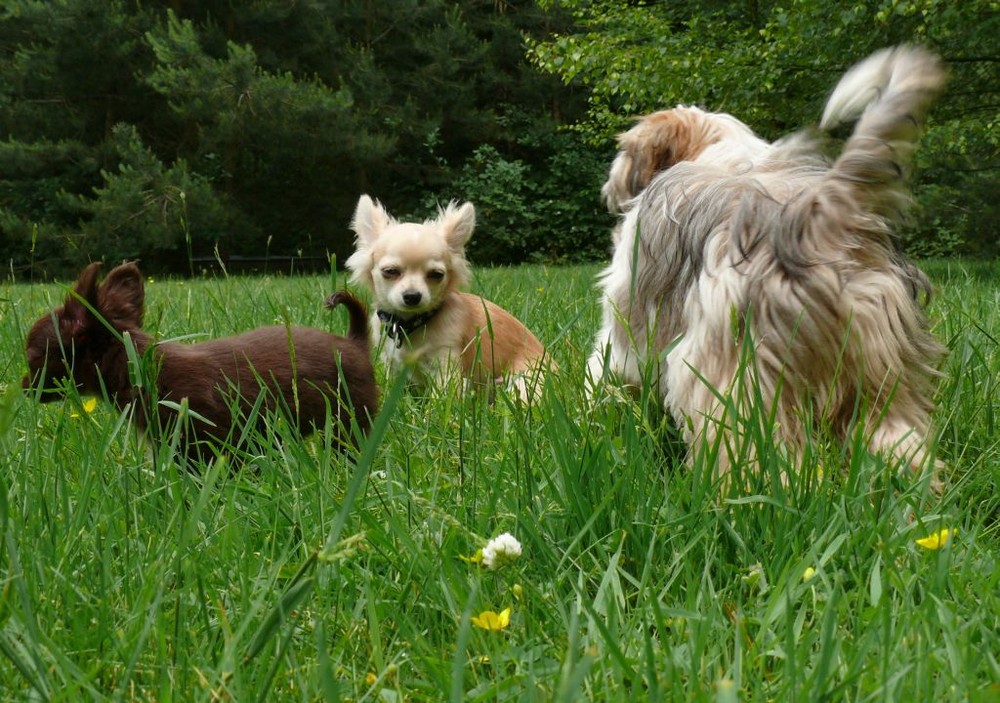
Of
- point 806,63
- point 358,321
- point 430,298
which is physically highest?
point 806,63

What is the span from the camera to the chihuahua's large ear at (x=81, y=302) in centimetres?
259

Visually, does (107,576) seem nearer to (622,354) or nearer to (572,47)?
(622,354)

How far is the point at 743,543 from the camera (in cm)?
170

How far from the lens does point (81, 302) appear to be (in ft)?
8.21

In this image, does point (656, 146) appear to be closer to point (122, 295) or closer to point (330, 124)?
point (122, 295)

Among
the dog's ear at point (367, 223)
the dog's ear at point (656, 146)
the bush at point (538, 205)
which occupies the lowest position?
the bush at point (538, 205)

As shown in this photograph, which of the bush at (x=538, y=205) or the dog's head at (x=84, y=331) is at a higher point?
the dog's head at (x=84, y=331)

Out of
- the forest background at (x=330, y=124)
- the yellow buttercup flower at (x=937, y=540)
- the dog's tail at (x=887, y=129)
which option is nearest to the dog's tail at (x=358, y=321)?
the dog's tail at (x=887, y=129)

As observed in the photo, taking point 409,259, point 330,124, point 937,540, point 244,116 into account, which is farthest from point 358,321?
point 330,124

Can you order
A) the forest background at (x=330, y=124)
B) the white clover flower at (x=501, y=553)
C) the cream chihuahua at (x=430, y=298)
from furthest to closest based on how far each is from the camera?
the forest background at (x=330, y=124) → the cream chihuahua at (x=430, y=298) → the white clover flower at (x=501, y=553)

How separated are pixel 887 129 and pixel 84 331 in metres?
Result: 2.35

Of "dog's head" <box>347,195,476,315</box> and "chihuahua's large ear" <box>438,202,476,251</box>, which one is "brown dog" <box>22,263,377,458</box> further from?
"chihuahua's large ear" <box>438,202,476,251</box>

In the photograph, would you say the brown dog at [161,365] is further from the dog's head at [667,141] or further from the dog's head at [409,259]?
the dog's head at [409,259]

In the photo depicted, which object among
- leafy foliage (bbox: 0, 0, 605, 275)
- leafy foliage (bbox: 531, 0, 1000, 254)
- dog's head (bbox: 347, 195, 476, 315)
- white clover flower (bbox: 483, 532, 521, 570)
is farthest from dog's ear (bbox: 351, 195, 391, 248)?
leafy foliage (bbox: 0, 0, 605, 275)
